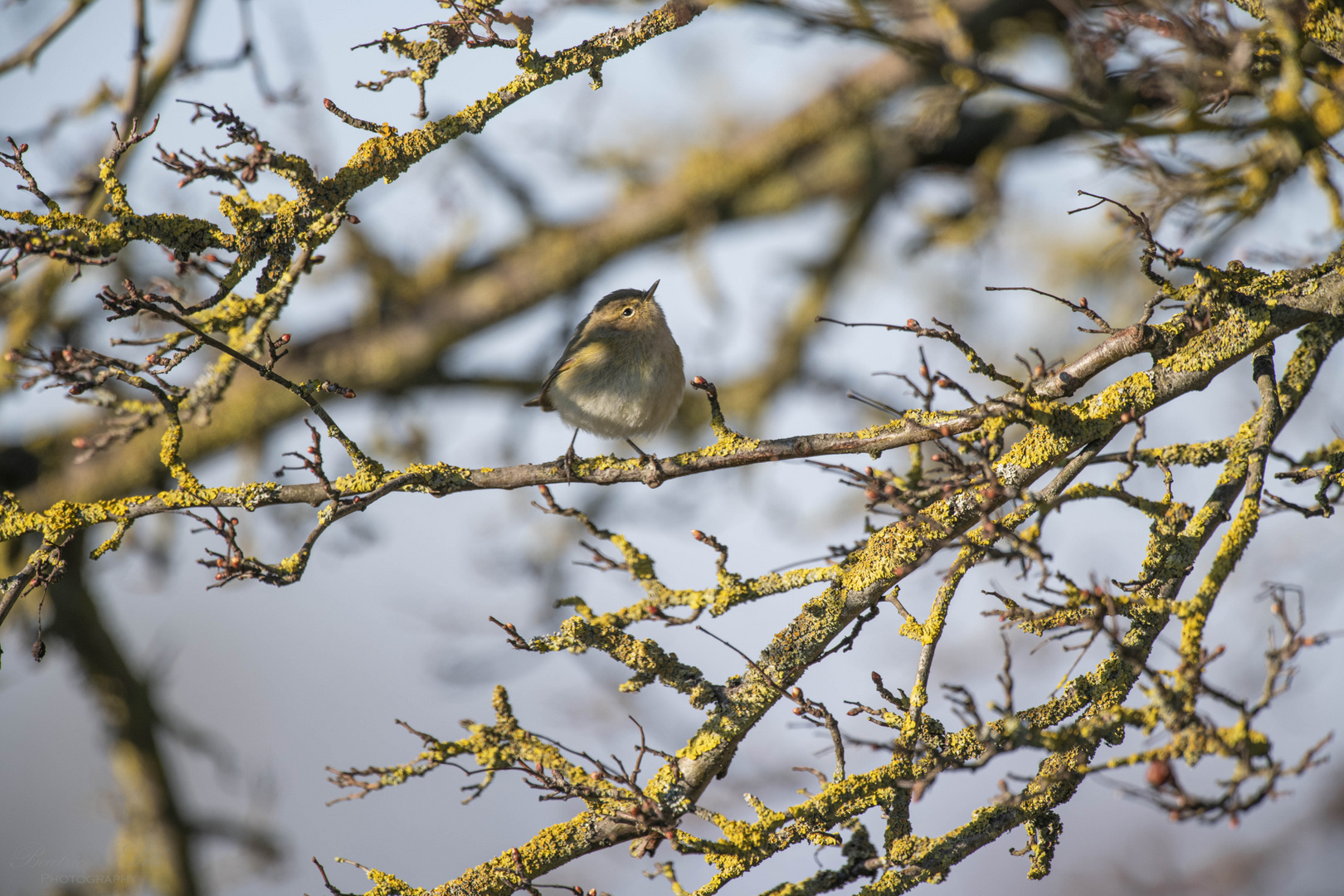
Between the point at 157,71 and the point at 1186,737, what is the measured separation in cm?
667

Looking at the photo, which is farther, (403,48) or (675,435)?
(675,435)

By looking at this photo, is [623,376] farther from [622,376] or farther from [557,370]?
[557,370]

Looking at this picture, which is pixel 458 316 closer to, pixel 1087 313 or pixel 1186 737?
pixel 1087 313

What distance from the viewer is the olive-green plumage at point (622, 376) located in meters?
5.07

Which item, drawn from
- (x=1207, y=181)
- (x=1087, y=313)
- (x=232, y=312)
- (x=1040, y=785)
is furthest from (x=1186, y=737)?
(x=232, y=312)

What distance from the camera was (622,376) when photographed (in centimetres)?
512

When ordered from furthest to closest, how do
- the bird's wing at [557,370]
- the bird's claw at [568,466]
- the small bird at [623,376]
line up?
the bird's wing at [557,370], the small bird at [623,376], the bird's claw at [568,466]

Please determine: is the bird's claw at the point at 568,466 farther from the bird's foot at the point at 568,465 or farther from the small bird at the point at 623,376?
the small bird at the point at 623,376

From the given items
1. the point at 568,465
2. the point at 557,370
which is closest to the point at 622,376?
the point at 557,370

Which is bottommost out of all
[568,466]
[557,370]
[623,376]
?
[568,466]

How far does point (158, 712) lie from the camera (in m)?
8.12

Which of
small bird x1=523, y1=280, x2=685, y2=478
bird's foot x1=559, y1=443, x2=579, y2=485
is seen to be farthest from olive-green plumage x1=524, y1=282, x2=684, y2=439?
bird's foot x1=559, y1=443, x2=579, y2=485

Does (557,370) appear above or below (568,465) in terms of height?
above

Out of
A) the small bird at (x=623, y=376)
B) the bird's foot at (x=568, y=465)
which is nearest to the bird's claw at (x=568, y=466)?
the bird's foot at (x=568, y=465)
